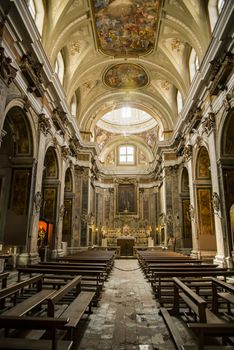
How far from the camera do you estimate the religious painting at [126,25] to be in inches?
467

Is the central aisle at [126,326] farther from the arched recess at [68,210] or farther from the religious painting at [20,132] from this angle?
the arched recess at [68,210]

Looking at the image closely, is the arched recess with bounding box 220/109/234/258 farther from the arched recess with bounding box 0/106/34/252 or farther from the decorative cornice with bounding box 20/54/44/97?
the arched recess with bounding box 0/106/34/252

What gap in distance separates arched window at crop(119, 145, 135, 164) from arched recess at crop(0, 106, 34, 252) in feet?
59.4

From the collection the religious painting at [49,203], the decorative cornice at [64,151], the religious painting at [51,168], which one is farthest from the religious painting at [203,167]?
the religious painting at [49,203]

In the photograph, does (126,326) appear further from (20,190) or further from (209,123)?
(209,123)

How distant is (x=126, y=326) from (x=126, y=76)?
16530mm

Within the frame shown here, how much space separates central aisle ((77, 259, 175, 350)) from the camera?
9.89ft

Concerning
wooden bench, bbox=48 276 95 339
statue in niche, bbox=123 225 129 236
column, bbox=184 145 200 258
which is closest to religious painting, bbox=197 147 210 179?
column, bbox=184 145 200 258

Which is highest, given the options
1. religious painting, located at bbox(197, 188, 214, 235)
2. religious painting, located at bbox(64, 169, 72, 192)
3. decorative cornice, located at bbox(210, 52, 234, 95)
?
decorative cornice, located at bbox(210, 52, 234, 95)

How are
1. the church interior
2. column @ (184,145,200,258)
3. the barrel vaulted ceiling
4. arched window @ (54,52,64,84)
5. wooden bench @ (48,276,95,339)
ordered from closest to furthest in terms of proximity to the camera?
wooden bench @ (48,276,95,339) < the church interior < the barrel vaulted ceiling < column @ (184,145,200,258) < arched window @ (54,52,64,84)

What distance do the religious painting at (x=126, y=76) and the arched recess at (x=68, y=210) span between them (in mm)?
7121

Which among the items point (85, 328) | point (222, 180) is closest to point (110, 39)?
Result: point (222, 180)

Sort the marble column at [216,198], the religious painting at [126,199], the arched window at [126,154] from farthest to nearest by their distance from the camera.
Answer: the arched window at [126,154] < the religious painting at [126,199] < the marble column at [216,198]

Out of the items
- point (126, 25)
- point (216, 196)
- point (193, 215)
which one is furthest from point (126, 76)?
point (216, 196)
